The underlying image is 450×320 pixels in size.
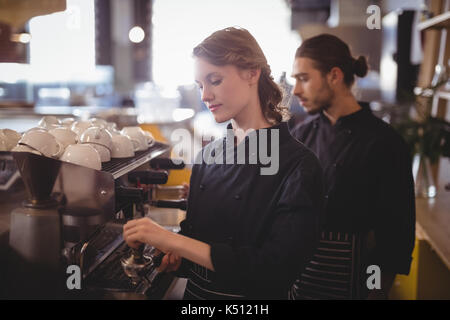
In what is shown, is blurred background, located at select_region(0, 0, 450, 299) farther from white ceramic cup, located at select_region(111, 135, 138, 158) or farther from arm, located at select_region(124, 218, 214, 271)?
arm, located at select_region(124, 218, 214, 271)

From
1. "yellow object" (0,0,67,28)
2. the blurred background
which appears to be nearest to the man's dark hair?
the blurred background

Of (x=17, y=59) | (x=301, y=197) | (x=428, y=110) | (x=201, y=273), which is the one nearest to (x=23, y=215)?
(x=201, y=273)

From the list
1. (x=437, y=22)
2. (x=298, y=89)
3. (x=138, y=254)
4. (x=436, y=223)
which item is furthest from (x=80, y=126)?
(x=437, y=22)

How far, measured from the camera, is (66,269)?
974 millimetres

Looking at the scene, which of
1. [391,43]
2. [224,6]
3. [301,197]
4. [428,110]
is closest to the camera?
[301,197]

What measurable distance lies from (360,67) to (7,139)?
4.44 ft

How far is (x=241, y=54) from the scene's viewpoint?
3.12ft

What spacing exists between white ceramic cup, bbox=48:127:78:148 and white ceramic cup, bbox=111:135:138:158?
114 millimetres

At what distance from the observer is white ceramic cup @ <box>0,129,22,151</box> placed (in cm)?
116

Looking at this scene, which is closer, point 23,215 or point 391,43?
point 23,215

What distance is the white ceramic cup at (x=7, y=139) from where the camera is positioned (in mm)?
1161

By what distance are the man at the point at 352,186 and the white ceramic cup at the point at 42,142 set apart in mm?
963
